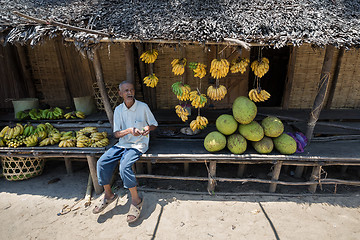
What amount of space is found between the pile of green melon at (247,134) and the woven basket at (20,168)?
3842 mm

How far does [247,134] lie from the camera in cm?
341

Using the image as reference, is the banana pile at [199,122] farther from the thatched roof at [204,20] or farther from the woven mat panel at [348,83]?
the woven mat panel at [348,83]

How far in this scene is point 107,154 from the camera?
3293 mm

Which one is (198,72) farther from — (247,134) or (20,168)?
(20,168)

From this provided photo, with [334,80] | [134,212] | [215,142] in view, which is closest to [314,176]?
[215,142]

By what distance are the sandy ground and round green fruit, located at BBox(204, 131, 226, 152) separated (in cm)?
99

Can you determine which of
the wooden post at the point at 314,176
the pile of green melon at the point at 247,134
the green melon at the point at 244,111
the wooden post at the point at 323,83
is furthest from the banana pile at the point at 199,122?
the wooden post at the point at 314,176

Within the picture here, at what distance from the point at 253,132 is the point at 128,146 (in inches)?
90.1

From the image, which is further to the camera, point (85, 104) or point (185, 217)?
point (85, 104)

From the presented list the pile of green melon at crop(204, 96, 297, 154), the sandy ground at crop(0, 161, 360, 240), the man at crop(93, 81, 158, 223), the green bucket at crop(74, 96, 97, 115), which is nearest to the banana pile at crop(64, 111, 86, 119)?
the green bucket at crop(74, 96, 97, 115)

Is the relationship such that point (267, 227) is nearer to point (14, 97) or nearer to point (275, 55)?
point (275, 55)

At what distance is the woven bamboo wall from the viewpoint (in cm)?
522

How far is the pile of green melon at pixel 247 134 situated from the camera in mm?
3350

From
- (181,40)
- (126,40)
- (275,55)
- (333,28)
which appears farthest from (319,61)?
(126,40)
